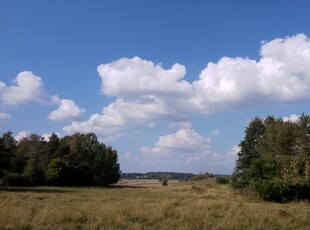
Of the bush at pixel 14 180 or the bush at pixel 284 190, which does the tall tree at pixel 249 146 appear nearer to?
the bush at pixel 284 190

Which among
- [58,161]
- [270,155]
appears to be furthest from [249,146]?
[58,161]

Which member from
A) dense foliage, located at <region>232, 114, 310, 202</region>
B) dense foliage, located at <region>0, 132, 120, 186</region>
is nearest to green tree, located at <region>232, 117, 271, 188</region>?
dense foliage, located at <region>232, 114, 310, 202</region>

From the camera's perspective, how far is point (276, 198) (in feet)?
151

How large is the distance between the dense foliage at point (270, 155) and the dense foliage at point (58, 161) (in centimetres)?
4119

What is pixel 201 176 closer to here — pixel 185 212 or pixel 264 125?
pixel 264 125

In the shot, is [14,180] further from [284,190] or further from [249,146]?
[284,190]

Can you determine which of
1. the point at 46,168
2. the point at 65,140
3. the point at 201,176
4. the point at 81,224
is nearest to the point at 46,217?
the point at 81,224

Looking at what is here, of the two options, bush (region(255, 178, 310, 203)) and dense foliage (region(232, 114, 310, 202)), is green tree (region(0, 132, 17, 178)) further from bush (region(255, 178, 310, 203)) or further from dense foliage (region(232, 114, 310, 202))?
bush (region(255, 178, 310, 203))

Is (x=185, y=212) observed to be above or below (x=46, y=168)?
below

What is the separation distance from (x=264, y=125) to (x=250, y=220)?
7488 centimetres

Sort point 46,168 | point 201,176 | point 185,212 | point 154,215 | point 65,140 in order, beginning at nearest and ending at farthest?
point 154,215 → point 185,212 → point 46,168 → point 65,140 → point 201,176

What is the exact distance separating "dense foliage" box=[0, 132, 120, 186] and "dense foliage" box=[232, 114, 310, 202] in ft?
135

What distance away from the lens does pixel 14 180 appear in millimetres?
87938

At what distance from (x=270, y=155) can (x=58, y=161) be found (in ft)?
177
